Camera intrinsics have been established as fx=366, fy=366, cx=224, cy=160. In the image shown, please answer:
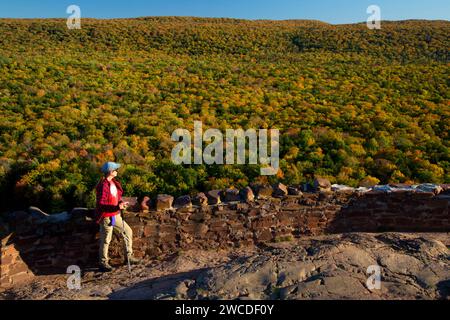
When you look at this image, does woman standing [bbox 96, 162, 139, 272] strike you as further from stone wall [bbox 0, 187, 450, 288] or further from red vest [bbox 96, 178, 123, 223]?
stone wall [bbox 0, 187, 450, 288]

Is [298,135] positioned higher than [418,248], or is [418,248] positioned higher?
[298,135]

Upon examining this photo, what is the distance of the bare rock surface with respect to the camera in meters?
4.25

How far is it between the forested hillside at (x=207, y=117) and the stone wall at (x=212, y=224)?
179 centimetres

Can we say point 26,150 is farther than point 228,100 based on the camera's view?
No

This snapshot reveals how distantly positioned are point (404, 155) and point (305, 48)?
3014 centimetres

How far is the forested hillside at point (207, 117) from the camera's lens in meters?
9.17

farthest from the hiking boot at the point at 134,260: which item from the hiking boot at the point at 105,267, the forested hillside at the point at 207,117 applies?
the forested hillside at the point at 207,117

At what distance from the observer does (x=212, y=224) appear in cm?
633

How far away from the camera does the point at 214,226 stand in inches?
250

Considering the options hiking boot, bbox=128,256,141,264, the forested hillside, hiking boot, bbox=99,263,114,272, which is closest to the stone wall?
hiking boot, bbox=128,256,141,264

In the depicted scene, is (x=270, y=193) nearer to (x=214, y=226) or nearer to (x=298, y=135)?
(x=214, y=226)

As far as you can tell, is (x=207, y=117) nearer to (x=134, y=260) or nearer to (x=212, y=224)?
(x=212, y=224)
